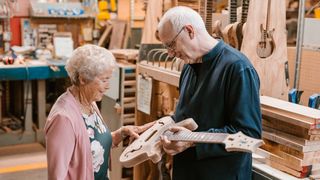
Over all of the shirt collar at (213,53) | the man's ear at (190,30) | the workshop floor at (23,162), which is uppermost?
the man's ear at (190,30)

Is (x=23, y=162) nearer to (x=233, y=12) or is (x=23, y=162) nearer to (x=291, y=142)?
(x=233, y=12)

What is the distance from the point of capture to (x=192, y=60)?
1.86 m

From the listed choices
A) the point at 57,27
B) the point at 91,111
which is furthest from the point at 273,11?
the point at 57,27

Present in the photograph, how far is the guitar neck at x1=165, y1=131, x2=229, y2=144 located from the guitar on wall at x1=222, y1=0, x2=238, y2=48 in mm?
974

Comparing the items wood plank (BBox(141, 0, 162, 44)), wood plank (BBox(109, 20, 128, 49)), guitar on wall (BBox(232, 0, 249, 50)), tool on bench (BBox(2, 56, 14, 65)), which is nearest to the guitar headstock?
guitar on wall (BBox(232, 0, 249, 50))

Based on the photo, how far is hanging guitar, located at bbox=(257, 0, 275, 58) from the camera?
2293 mm

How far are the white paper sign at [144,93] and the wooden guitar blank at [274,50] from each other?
100cm

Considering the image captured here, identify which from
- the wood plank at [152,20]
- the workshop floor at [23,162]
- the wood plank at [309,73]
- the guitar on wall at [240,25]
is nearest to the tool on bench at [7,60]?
the workshop floor at [23,162]

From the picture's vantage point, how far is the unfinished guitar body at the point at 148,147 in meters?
1.79

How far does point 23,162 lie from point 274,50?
10.9 ft

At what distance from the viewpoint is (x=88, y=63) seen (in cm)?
190

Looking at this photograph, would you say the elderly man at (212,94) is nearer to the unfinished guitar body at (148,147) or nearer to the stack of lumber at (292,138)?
the unfinished guitar body at (148,147)

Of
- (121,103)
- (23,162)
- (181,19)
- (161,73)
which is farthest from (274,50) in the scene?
(23,162)

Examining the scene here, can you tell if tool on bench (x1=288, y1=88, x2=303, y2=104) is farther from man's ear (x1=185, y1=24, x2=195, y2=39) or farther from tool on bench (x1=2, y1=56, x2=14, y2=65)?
tool on bench (x1=2, y1=56, x2=14, y2=65)
